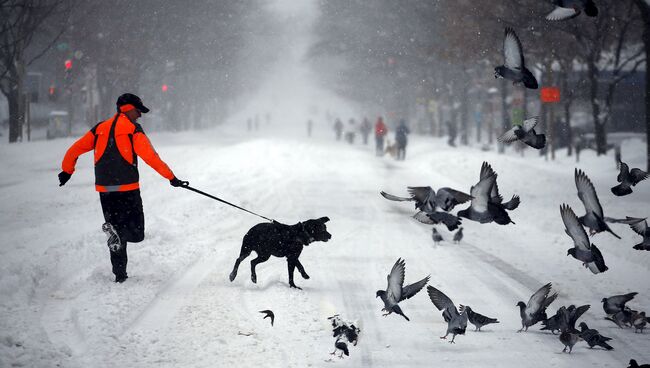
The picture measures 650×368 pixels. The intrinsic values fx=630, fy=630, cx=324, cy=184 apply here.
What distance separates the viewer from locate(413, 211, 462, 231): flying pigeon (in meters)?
5.18

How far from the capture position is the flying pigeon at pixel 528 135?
17.9 ft

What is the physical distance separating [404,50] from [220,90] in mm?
24830

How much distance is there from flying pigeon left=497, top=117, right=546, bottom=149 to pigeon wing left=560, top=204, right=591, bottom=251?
23.9 inches

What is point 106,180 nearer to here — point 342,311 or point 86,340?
point 86,340

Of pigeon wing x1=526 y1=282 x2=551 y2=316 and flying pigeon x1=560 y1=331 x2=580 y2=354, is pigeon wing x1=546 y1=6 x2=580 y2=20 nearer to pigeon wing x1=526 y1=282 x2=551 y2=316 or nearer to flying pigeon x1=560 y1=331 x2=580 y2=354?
pigeon wing x1=526 y1=282 x2=551 y2=316

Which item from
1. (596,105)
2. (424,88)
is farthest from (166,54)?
(596,105)

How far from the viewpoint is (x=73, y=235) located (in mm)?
9086

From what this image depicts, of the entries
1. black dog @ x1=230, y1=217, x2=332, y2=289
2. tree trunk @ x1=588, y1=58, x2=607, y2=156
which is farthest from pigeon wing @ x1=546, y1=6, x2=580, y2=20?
tree trunk @ x1=588, y1=58, x2=607, y2=156

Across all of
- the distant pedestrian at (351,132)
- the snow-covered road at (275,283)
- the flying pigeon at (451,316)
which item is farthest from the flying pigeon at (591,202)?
the distant pedestrian at (351,132)

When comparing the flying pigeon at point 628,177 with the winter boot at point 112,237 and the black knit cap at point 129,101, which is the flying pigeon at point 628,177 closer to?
the black knit cap at point 129,101

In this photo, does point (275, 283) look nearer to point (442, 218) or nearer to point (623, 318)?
point (442, 218)

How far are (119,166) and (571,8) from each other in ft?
14.8

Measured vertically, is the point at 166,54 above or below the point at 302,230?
above

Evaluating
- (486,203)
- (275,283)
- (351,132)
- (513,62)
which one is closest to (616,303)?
(486,203)
